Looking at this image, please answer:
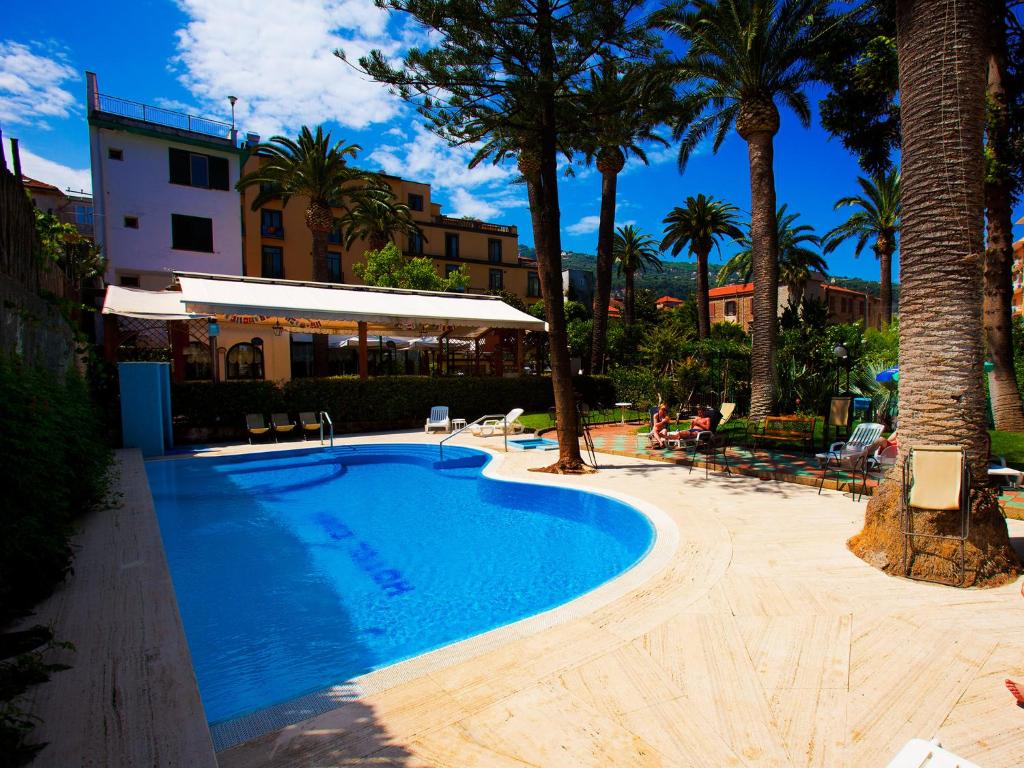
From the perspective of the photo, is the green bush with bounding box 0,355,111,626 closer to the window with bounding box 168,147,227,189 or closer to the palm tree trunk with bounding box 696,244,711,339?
the window with bounding box 168,147,227,189

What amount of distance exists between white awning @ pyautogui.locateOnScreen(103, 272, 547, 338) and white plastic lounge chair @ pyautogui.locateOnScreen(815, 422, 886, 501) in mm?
11330

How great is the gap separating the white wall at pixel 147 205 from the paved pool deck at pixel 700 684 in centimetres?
2388

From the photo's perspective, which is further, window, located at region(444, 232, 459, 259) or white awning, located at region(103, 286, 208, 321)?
window, located at region(444, 232, 459, 259)

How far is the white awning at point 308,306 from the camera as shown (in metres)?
13.6

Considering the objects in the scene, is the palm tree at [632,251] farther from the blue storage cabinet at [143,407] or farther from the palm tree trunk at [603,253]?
the blue storage cabinet at [143,407]

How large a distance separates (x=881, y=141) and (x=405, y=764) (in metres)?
17.2

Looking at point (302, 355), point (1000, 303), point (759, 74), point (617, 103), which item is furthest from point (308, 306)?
point (302, 355)

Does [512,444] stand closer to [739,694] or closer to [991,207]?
[739,694]

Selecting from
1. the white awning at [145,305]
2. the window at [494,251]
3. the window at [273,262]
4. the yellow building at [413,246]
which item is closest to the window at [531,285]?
the yellow building at [413,246]

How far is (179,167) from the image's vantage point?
79.2ft

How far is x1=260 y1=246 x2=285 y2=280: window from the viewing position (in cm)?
3741

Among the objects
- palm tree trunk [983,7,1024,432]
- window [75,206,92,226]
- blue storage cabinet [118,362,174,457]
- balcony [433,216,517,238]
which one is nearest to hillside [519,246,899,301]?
balcony [433,216,517,238]

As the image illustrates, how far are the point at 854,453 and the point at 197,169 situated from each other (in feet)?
90.1

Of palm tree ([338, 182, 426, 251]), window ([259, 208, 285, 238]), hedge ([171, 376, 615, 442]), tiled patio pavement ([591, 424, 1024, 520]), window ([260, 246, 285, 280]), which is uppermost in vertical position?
window ([259, 208, 285, 238])
